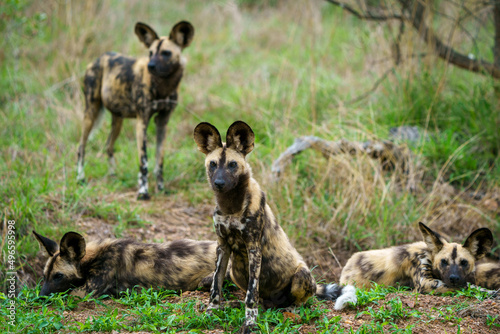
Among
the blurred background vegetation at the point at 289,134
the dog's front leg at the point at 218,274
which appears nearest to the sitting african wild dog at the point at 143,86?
the blurred background vegetation at the point at 289,134

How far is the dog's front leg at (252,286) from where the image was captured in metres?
3.11

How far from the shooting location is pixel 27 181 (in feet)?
15.6

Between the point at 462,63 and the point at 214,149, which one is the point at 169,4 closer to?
the point at 462,63

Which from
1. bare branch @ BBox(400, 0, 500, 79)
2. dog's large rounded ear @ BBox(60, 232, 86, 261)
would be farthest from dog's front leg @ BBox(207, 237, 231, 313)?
bare branch @ BBox(400, 0, 500, 79)

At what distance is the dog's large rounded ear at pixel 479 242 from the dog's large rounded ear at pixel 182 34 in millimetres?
3550

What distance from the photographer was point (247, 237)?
3195 millimetres

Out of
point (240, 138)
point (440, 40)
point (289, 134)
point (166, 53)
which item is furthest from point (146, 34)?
point (440, 40)

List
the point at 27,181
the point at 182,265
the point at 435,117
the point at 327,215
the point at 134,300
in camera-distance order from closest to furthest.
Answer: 1. the point at 134,300
2. the point at 182,265
3. the point at 27,181
4. the point at 327,215
5. the point at 435,117

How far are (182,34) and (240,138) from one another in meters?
3.00

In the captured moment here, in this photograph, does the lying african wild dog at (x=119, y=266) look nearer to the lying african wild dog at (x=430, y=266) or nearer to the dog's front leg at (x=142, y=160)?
the lying african wild dog at (x=430, y=266)

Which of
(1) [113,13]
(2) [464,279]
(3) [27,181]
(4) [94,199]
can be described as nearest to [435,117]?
(2) [464,279]

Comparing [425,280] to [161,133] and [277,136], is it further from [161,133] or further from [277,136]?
[161,133]

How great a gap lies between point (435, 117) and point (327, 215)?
2.28m

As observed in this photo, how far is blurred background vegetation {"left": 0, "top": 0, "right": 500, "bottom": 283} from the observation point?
5016 millimetres
